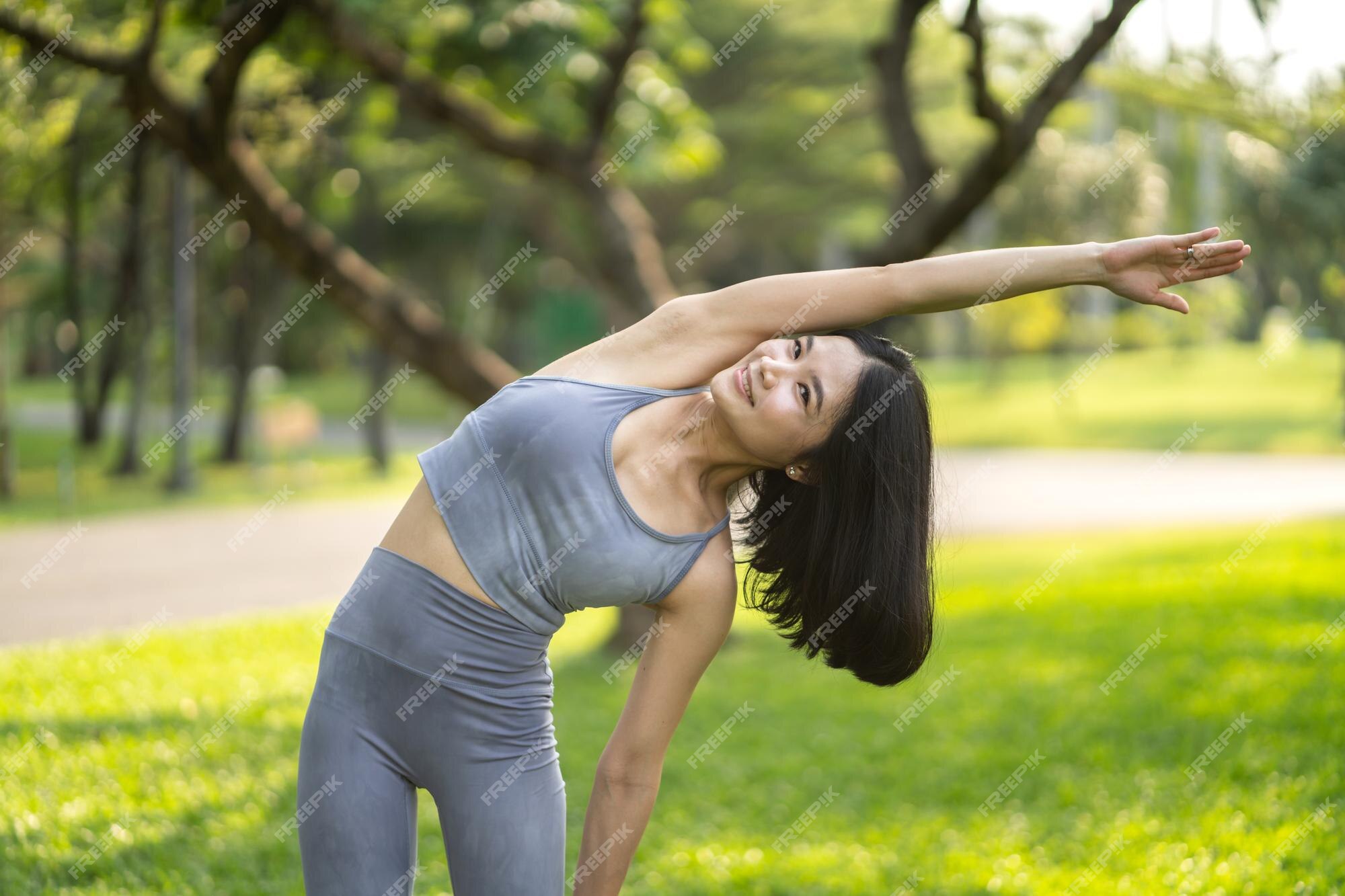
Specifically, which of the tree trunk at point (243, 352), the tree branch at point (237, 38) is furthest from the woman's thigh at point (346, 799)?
the tree trunk at point (243, 352)

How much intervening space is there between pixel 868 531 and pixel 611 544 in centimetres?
58

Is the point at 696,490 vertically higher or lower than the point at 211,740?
higher

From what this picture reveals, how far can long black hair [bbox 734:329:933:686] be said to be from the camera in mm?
2381

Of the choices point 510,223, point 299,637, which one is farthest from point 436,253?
point 299,637

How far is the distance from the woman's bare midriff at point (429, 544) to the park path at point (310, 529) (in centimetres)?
481

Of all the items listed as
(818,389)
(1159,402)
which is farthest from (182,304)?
(1159,402)

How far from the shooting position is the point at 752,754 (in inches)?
250

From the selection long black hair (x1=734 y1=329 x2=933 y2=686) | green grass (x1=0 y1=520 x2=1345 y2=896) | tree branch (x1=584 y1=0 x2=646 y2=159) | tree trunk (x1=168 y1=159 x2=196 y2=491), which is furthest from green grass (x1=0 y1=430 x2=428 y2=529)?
long black hair (x1=734 y1=329 x2=933 y2=686)

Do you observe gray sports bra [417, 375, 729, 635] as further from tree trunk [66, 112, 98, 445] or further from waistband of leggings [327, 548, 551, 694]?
tree trunk [66, 112, 98, 445]

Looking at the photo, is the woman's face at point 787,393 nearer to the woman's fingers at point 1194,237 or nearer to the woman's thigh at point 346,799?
the woman's fingers at point 1194,237

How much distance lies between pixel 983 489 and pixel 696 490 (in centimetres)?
1607

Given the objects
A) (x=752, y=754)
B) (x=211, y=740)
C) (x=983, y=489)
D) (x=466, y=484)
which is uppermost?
(x=466, y=484)

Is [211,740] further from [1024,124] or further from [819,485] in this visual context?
[1024,124]

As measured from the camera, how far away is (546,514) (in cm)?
220
